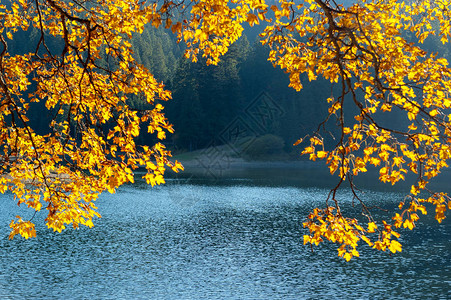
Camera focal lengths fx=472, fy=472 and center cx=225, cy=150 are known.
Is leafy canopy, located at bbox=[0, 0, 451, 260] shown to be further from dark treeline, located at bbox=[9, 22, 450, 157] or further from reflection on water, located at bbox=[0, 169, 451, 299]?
dark treeline, located at bbox=[9, 22, 450, 157]

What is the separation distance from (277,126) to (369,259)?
56497mm

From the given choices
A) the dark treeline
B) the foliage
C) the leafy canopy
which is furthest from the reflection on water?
the dark treeline

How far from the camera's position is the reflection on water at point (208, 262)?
18.2 meters

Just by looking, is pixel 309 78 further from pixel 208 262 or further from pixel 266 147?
pixel 266 147

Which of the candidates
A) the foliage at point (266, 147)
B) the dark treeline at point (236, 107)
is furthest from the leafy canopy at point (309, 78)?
the dark treeline at point (236, 107)

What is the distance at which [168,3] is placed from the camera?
4934mm

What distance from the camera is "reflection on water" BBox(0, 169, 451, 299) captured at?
18.2 meters

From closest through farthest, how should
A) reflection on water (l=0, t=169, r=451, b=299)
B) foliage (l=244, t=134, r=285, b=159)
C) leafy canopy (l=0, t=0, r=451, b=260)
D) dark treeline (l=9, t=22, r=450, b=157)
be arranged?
leafy canopy (l=0, t=0, r=451, b=260) < reflection on water (l=0, t=169, r=451, b=299) < foliage (l=244, t=134, r=285, b=159) < dark treeline (l=9, t=22, r=450, b=157)

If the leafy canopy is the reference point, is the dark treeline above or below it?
above

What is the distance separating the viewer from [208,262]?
22062 millimetres

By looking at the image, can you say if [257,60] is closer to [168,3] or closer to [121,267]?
[121,267]

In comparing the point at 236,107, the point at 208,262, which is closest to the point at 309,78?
the point at 208,262

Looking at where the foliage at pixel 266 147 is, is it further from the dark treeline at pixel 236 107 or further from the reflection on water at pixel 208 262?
the reflection on water at pixel 208 262

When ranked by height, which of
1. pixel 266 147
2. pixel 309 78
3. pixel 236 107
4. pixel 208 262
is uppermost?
pixel 236 107
